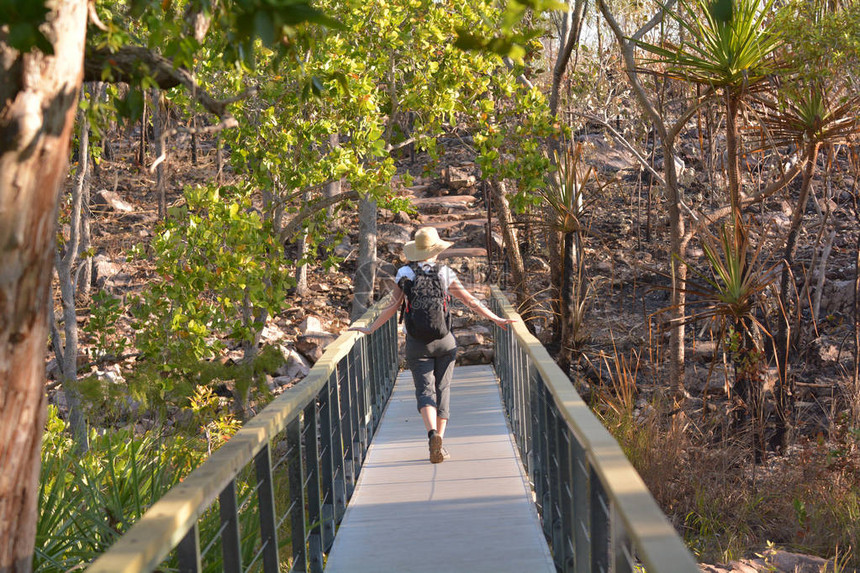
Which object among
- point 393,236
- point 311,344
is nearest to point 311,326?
point 311,344

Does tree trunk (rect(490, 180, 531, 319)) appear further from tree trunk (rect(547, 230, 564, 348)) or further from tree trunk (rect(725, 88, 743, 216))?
tree trunk (rect(725, 88, 743, 216))

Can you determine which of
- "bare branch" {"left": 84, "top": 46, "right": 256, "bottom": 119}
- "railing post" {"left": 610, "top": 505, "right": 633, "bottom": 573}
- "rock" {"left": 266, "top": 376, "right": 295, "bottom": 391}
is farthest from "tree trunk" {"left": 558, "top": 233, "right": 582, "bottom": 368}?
"railing post" {"left": 610, "top": 505, "right": 633, "bottom": 573}

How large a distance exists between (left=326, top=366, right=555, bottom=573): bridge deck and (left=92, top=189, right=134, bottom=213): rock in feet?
51.2

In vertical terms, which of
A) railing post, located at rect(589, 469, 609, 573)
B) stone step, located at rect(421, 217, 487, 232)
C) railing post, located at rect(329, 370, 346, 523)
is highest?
stone step, located at rect(421, 217, 487, 232)

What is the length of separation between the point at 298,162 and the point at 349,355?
12.1ft

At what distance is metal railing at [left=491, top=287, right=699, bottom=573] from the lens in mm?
1991

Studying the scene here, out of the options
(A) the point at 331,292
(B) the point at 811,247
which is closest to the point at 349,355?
(A) the point at 331,292

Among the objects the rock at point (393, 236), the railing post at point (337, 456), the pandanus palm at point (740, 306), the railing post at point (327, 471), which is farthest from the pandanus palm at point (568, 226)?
the rock at point (393, 236)

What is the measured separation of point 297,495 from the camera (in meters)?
4.12

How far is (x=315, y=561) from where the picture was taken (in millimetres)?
Answer: 4531

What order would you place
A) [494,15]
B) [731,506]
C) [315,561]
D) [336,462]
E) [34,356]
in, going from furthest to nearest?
[494,15] < [731,506] < [336,462] < [315,561] < [34,356]

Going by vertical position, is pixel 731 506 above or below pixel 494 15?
below

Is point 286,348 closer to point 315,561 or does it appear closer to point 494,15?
point 494,15

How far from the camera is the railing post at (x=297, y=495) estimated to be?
4082 millimetres
